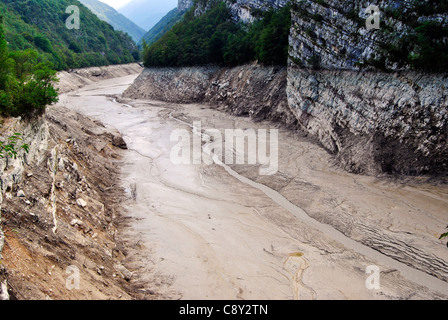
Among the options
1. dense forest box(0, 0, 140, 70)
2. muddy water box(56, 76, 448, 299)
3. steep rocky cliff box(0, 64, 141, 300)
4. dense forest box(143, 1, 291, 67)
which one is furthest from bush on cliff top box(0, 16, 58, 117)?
dense forest box(0, 0, 140, 70)

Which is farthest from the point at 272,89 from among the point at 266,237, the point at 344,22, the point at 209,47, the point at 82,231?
the point at 82,231

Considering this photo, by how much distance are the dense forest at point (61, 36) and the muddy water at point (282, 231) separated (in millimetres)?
57197

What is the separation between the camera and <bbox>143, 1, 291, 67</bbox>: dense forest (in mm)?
30000

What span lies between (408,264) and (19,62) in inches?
697

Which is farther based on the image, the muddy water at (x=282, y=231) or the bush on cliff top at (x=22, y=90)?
the bush on cliff top at (x=22, y=90)

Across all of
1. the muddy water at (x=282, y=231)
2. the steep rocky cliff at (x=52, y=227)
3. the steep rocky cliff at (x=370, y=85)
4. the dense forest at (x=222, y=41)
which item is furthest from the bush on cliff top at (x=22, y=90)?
the dense forest at (x=222, y=41)

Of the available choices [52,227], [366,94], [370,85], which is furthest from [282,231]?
[370,85]

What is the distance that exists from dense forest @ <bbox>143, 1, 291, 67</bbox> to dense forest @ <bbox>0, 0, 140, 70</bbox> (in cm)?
2873

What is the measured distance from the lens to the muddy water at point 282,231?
9.61 metres

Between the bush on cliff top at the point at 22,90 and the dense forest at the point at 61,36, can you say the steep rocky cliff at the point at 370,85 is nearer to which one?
the bush on cliff top at the point at 22,90

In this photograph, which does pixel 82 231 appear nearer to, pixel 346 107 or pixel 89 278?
pixel 89 278

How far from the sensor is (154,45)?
5006cm

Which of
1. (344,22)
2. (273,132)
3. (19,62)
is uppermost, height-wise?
(344,22)

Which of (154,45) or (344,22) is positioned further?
(154,45)
